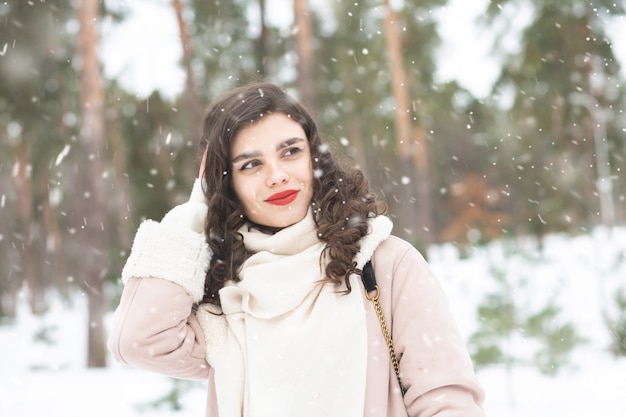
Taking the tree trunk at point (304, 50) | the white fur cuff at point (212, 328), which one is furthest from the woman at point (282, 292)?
the tree trunk at point (304, 50)

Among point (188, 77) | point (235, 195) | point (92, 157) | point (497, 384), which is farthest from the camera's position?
point (188, 77)

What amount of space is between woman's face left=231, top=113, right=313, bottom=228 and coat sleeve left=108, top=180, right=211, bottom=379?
234mm

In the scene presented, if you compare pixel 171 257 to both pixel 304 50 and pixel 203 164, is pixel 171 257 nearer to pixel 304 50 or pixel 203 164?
pixel 203 164

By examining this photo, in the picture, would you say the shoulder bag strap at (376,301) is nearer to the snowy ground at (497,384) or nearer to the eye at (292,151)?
the eye at (292,151)

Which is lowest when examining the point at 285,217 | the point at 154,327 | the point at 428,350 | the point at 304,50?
the point at 428,350

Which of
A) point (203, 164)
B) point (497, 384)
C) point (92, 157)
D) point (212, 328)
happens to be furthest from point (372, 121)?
point (212, 328)

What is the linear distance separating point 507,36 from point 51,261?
28.6 meters

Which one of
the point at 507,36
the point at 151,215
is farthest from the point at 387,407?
the point at 151,215

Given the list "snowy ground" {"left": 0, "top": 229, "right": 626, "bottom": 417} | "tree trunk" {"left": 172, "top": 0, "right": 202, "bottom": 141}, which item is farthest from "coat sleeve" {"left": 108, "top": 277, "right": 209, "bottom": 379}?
"tree trunk" {"left": 172, "top": 0, "right": 202, "bottom": 141}

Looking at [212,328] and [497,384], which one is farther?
[497,384]

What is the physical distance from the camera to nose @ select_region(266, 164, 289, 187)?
7.22 ft

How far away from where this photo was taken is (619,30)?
13.3m

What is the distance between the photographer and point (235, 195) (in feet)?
7.82

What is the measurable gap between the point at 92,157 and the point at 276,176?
9.21 m
